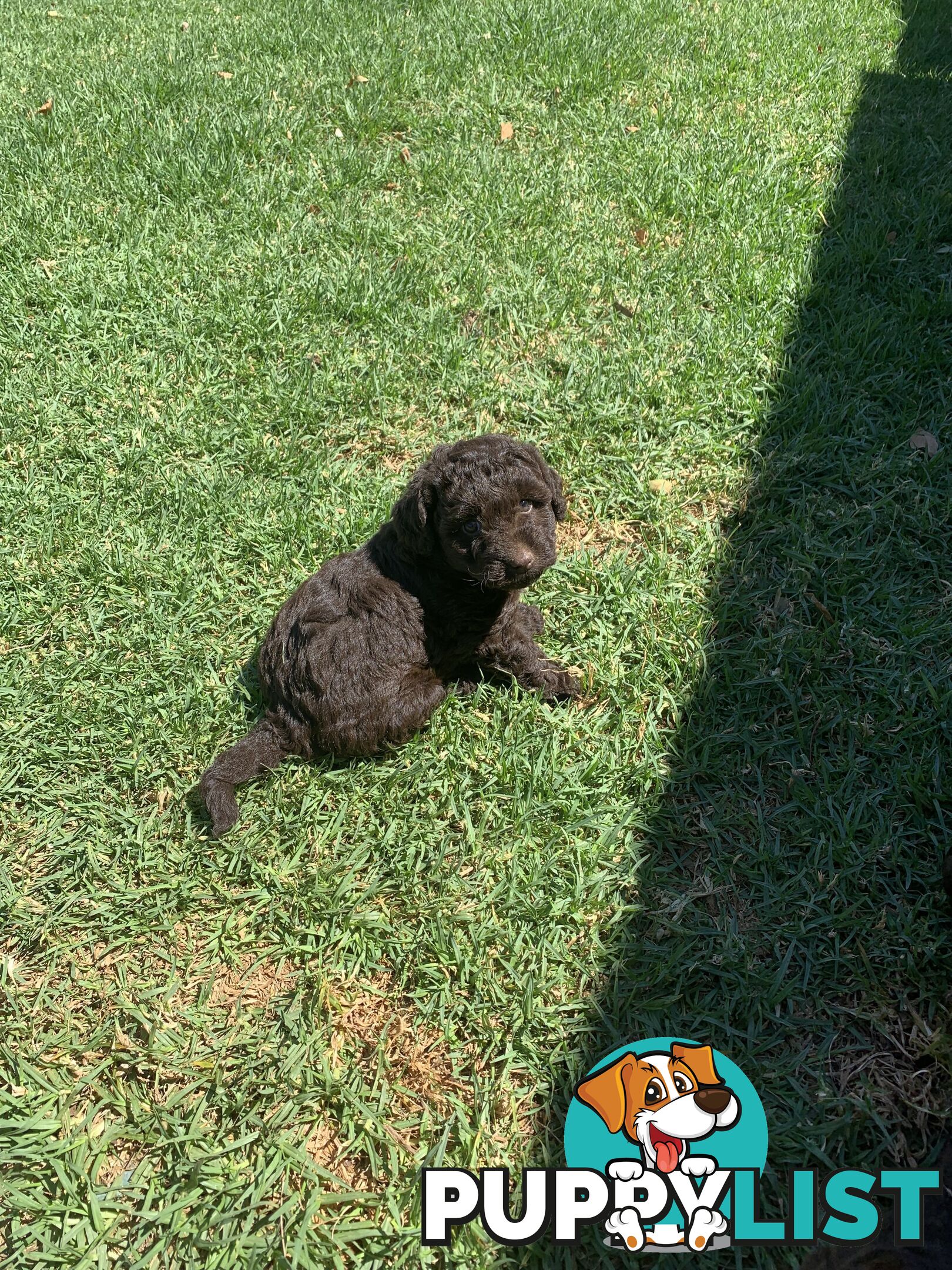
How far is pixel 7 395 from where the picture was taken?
183 inches

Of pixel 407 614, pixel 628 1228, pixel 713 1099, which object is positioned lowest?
pixel 628 1228

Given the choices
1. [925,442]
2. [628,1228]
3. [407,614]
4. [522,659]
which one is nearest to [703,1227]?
[628,1228]

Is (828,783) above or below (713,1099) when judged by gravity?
above

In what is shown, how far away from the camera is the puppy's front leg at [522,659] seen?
124 inches

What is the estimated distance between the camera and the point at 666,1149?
223 centimetres

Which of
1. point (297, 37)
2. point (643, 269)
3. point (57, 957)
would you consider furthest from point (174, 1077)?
point (297, 37)

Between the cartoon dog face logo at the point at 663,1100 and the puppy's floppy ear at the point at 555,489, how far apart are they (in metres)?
1.75

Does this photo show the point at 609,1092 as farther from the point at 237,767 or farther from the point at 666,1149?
the point at 237,767

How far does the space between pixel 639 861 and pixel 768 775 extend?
1.95ft

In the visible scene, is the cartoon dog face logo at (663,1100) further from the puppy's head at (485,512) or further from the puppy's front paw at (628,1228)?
the puppy's head at (485,512)

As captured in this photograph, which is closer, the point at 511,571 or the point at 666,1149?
the point at 666,1149

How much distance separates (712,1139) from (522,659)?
5.39 ft

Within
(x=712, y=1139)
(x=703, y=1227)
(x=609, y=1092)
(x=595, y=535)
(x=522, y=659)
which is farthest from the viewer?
(x=595, y=535)

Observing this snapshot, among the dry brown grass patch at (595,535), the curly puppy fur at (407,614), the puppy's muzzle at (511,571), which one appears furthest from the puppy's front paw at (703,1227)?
the dry brown grass patch at (595,535)
